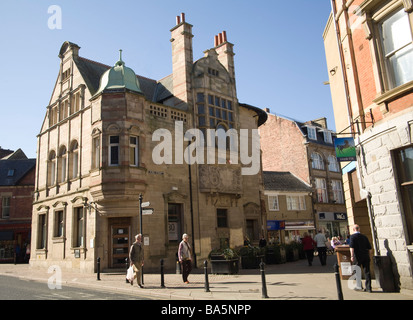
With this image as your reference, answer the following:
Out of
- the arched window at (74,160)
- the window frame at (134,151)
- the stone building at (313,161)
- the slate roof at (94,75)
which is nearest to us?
the window frame at (134,151)

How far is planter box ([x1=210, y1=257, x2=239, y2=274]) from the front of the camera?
15.3 meters

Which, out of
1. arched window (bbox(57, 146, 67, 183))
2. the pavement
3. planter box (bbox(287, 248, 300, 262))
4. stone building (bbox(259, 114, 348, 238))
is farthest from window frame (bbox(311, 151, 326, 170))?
the pavement

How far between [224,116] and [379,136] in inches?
577

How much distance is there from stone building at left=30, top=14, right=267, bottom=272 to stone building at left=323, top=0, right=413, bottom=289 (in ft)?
35.3

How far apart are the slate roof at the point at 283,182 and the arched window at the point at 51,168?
19230 mm

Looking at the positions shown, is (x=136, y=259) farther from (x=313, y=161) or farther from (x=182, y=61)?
(x=313, y=161)

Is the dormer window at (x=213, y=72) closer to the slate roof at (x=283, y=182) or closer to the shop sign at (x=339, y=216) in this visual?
the slate roof at (x=283, y=182)

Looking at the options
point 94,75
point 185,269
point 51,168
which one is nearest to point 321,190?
point 94,75

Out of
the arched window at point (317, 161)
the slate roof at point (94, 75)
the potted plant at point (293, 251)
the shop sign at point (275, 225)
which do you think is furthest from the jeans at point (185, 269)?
the arched window at point (317, 161)

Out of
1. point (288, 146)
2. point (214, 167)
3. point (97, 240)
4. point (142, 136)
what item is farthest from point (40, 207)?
point (288, 146)

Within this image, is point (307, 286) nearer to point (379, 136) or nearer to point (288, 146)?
point (379, 136)

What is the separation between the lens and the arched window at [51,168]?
23.8 m
